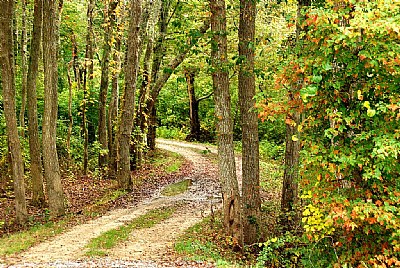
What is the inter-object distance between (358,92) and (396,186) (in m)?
1.60

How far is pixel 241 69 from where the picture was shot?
11203 mm

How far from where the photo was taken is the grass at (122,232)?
33.9 ft

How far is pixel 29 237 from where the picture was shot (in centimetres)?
1145

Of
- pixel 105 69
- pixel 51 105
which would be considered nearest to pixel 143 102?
pixel 105 69

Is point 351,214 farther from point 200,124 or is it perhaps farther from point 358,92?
point 200,124

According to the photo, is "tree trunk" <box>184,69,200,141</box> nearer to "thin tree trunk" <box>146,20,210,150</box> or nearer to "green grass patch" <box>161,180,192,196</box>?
"thin tree trunk" <box>146,20,210,150</box>

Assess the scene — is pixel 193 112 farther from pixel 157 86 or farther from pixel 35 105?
pixel 35 105

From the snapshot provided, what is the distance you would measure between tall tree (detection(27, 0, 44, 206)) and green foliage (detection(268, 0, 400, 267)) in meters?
9.18

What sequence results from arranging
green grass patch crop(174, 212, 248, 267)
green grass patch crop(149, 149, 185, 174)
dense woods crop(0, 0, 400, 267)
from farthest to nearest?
green grass patch crop(149, 149, 185, 174), green grass patch crop(174, 212, 248, 267), dense woods crop(0, 0, 400, 267)

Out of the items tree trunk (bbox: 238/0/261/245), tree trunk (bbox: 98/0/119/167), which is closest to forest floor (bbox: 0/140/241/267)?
tree trunk (bbox: 238/0/261/245)

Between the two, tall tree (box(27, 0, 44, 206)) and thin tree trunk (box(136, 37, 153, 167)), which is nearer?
tall tree (box(27, 0, 44, 206))

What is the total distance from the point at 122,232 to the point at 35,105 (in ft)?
17.4

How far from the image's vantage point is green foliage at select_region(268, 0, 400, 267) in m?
6.41

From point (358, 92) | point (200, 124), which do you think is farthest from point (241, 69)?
point (200, 124)
